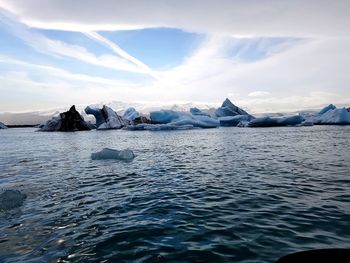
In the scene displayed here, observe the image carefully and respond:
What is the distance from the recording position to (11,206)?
842cm

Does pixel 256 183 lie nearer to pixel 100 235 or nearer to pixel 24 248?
pixel 100 235

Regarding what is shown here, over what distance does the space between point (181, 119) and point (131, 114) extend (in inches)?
1142

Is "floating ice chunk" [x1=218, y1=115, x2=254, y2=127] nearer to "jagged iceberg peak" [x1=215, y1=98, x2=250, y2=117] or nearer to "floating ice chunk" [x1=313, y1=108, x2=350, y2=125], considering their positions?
"jagged iceberg peak" [x1=215, y1=98, x2=250, y2=117]

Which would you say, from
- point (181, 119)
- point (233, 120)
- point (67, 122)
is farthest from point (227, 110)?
point (67, 122)

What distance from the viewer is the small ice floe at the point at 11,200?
8.42 metres

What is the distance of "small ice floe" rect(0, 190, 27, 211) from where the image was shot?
8422 millimetres

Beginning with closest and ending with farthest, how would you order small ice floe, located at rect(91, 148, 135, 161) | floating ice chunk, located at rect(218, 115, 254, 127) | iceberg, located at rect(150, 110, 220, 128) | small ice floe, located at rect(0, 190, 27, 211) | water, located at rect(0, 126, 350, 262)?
1. water, located at rect(0, 126, 350, 262)
2. small ice floe, located at rect(0, 190, 27, 211)
3. small ice floe, located at rect(91, 148, 135, 161)
4. iceberg, located at rect(150, 110, 220, 128)
5. floating ice chunk, located at rect(218, 115, 254, 127)

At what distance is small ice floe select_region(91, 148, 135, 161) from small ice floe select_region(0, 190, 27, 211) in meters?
9.73

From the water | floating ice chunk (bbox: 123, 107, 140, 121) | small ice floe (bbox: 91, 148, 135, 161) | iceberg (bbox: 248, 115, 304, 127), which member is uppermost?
floating ice chunk (bbox: 123, 107, 140, 121)

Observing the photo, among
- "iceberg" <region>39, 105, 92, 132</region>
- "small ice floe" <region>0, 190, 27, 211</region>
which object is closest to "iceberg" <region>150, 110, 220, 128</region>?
"iceberg" <region>39, 105, 92, 132</region>

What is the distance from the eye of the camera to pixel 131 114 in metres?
93.5

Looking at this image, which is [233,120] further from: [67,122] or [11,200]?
[11,200]

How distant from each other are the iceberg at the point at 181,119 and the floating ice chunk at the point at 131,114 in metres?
18.6

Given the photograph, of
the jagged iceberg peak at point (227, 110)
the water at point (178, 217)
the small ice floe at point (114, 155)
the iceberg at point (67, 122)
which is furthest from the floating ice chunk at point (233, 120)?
the water at point (178, 217)
